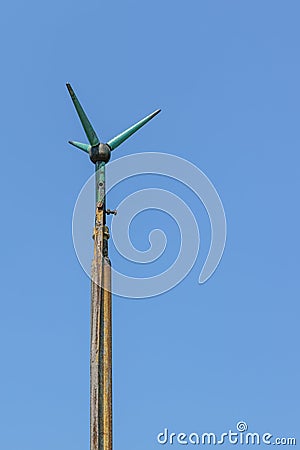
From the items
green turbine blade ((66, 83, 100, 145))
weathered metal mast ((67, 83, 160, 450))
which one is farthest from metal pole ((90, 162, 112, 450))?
green turbine blade ((66, 83, 100, 145))

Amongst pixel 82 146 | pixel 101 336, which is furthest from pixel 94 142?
pixel 101 336

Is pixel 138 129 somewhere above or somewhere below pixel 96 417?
above

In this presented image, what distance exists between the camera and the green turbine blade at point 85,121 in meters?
15.0

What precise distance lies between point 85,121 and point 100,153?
78 centimetres

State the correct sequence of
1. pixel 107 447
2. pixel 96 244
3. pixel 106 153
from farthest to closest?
pixel 106 153 → pixel 96 244 → pixel 107 447

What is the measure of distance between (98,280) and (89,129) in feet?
10.7

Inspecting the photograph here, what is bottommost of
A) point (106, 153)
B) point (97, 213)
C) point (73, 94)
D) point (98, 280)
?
point (98, 280)

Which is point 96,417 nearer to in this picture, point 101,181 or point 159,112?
point 101,181

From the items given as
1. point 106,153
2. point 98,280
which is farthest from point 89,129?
point 98,280

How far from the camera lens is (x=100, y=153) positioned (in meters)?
14.7

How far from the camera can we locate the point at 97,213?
13.9 m

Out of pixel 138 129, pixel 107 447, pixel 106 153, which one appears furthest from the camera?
pixel 138 129

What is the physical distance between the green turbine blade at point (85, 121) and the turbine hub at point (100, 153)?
243mm

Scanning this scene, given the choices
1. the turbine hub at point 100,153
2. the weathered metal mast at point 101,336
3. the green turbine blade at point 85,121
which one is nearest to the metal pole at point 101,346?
the weathered metal mast at point 101,336
